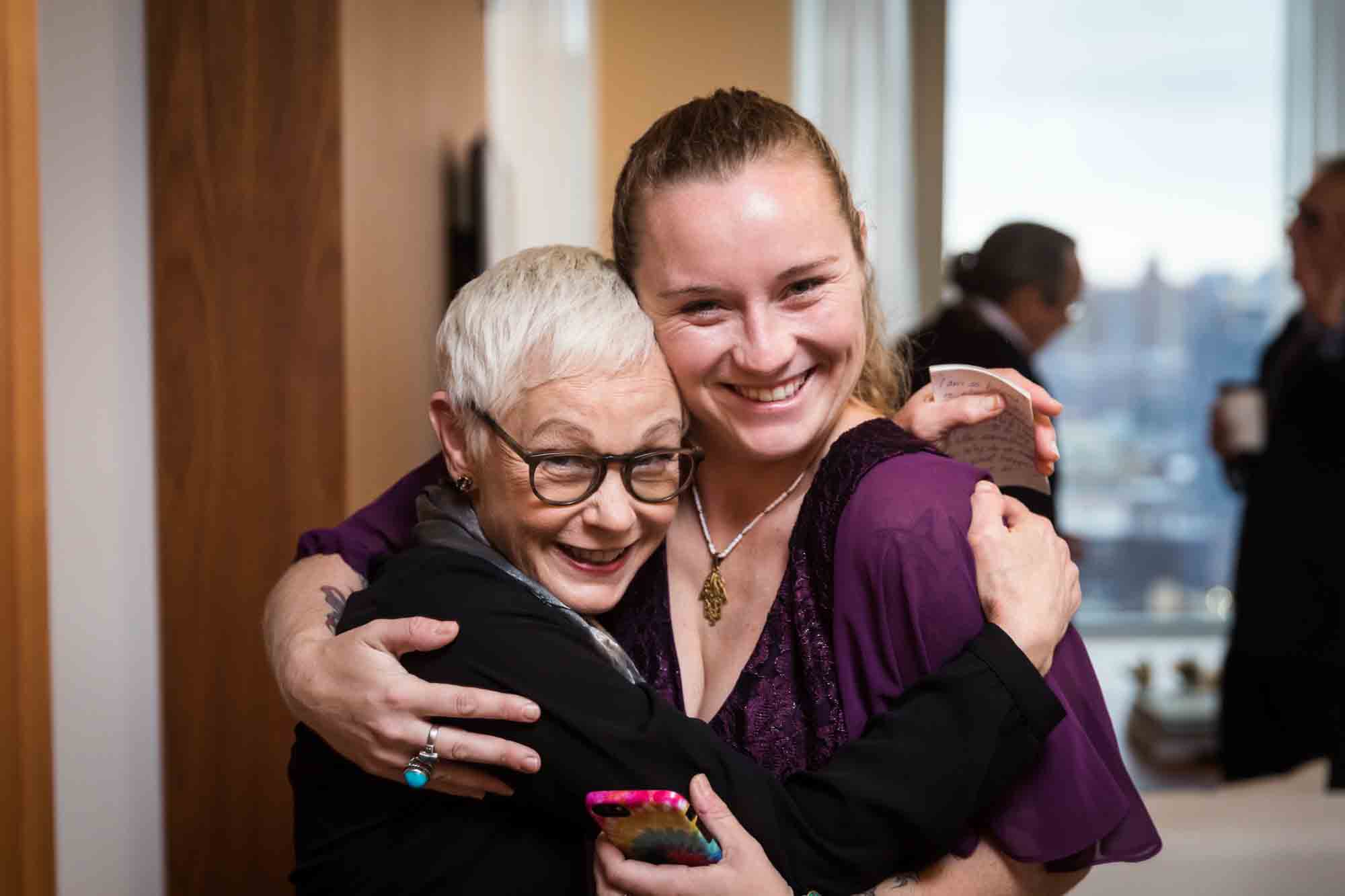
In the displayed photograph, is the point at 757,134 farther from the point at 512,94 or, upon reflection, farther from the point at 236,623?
the point at 512,94

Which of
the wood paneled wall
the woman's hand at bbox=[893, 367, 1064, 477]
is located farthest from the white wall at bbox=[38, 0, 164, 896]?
the woman's hand at bbox=[893, 367, 1064, 477]

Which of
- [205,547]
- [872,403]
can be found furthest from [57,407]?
[872,403]

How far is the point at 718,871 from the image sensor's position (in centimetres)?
116

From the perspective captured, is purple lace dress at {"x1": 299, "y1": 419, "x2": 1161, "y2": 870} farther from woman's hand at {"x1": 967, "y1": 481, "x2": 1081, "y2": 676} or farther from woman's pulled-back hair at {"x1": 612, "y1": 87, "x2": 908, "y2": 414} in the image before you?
woman's pulled-back hair at {"x1": 612, "y1": 87, "x2": 908, "y2": 414}

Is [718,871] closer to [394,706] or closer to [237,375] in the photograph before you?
[394,706]

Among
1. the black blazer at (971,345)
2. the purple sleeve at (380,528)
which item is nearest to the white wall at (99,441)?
the purple sleeve at (380,528)

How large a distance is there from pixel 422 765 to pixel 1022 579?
646 millimetres

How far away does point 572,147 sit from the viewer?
16.6 feet

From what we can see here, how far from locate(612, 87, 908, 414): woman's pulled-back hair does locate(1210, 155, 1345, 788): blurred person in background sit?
2.39m

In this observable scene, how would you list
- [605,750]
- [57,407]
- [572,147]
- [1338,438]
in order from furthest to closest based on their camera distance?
[572,147] < [1338,438] < [57,407] < [605,750]

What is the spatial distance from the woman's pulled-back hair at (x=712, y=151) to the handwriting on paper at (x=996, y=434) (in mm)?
165

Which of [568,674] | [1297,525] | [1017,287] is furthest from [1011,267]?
[568,674]

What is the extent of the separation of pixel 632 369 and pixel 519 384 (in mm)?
125

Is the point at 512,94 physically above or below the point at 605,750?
above
